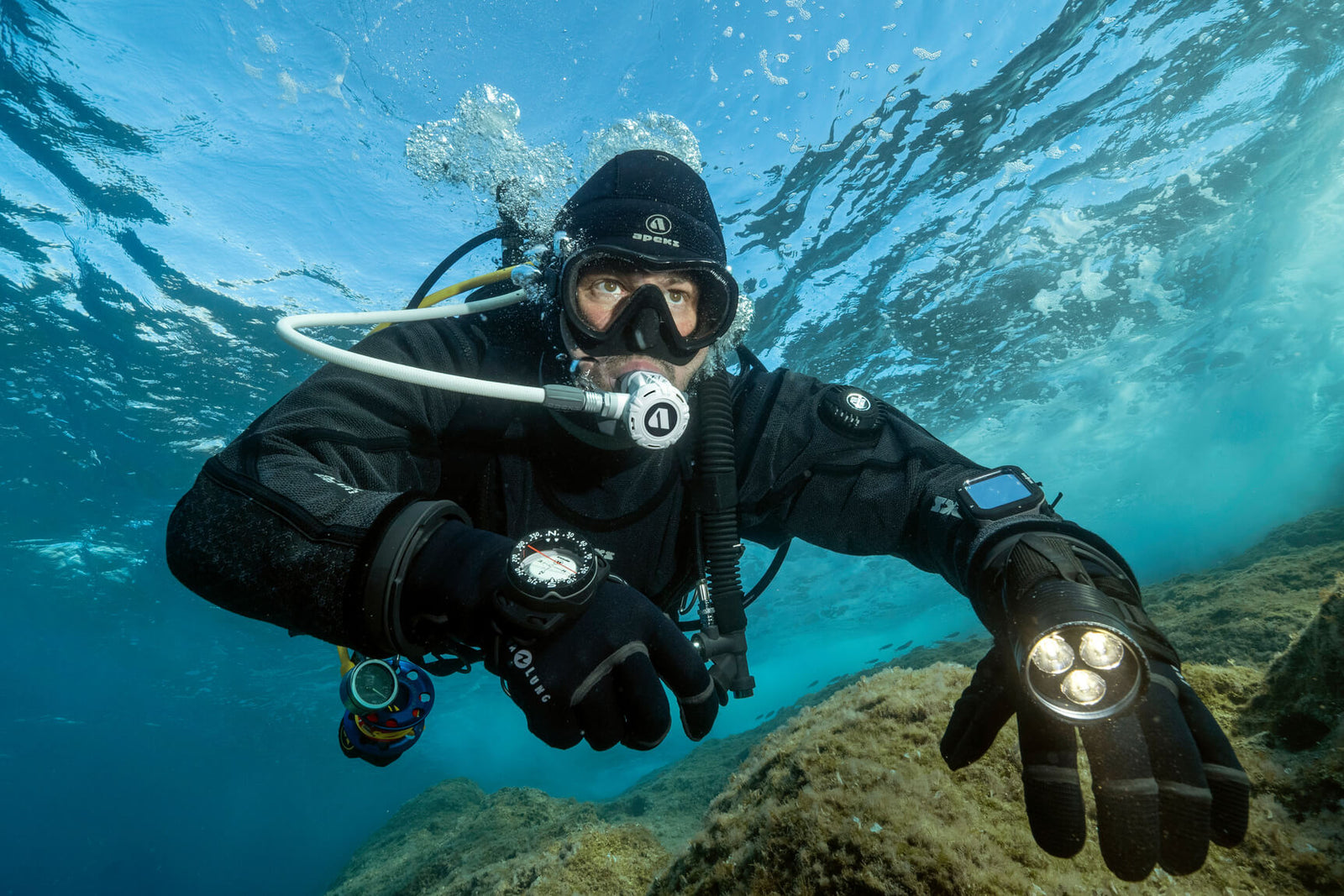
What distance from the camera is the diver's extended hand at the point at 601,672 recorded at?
1380 mm

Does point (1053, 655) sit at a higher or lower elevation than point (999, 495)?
lower

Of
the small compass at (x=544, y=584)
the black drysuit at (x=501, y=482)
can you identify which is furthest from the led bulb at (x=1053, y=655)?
the small compass at (x=544, y=584)

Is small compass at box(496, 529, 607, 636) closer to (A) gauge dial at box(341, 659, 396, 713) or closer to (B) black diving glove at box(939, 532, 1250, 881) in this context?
(B) black diving glove at box(939, 532, 1250, 881)

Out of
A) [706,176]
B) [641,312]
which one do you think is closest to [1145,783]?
[641,312]

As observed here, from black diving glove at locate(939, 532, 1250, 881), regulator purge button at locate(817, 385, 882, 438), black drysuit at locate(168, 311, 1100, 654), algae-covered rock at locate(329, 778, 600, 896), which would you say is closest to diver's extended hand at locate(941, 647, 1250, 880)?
black diving glove at locate(939, 532, 1250, 881)

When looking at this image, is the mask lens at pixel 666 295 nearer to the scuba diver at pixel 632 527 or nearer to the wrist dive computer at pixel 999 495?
the scuba diver at pixel 632 527

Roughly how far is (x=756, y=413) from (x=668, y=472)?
2.20 ft

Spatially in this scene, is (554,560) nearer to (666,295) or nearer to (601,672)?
(601,672)

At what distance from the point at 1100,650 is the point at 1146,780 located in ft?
0.95

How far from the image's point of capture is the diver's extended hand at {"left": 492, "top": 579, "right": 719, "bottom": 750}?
1380 mm

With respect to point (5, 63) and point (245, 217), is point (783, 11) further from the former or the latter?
point (5, 63)

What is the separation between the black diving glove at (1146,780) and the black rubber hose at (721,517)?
174 cm

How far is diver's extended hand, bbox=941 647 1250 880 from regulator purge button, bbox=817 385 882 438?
1619 mm

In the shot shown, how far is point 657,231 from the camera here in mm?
3125
